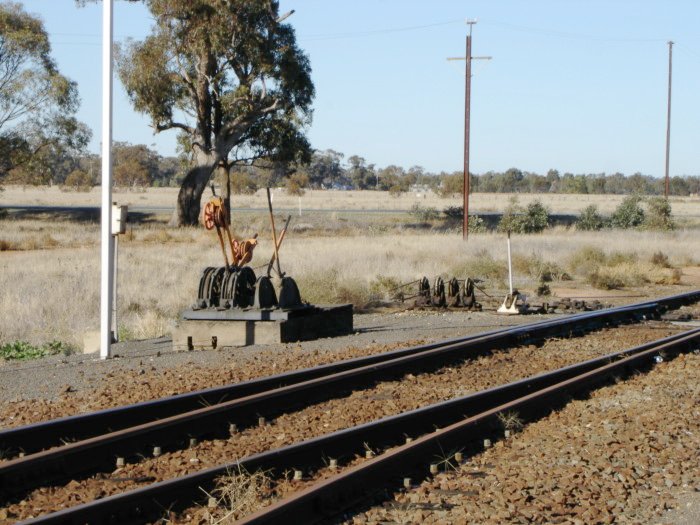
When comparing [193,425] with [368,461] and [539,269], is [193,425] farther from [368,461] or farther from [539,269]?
[539,269]

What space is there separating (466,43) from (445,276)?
65.0ft

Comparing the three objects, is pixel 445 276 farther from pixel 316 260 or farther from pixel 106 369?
pixel 106 369

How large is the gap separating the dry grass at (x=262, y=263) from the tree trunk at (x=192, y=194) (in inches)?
224

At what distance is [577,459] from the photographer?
8.49m

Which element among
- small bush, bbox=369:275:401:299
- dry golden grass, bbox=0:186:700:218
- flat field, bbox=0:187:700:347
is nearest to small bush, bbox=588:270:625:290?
flat field, bbox=0:187:700:347

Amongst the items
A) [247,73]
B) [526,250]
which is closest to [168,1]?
[247,73]

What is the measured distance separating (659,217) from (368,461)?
178ft

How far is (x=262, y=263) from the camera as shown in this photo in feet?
96.2

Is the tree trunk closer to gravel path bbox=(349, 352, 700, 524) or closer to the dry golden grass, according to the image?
the dry golden grass

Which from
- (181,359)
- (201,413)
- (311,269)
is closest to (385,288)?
(311,269)

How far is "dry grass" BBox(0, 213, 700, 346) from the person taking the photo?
20672 mm

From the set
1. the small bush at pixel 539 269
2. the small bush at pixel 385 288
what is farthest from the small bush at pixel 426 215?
the small bush at pixel 385 288

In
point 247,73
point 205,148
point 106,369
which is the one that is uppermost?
point 247,73

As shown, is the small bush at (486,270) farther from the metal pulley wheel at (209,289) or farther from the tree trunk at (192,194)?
the tree trunk at (192,194)
